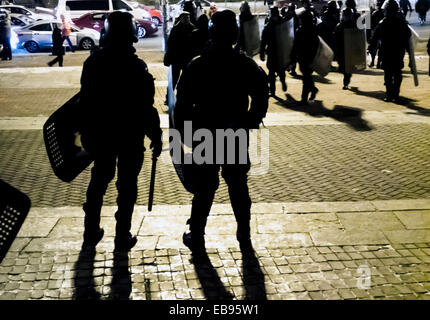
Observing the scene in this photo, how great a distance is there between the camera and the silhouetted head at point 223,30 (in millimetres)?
Answer: 4133

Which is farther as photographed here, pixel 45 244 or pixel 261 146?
pixel 261 146

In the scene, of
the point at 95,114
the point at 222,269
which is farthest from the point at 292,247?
the point at 95,114

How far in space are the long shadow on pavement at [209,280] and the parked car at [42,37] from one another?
63.0 feet

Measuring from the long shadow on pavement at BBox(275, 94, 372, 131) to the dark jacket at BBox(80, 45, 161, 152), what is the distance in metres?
5.12

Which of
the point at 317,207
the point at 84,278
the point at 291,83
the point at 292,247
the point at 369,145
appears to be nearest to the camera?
the point at 84,278

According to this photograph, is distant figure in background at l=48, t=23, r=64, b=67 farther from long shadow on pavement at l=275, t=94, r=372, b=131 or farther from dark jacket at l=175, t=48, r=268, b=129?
dark jacket at l=175, t=48, r=268, b=129

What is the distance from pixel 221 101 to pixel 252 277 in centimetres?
135

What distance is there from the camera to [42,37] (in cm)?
2216

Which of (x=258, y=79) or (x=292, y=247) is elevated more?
(x=258, y=79)
